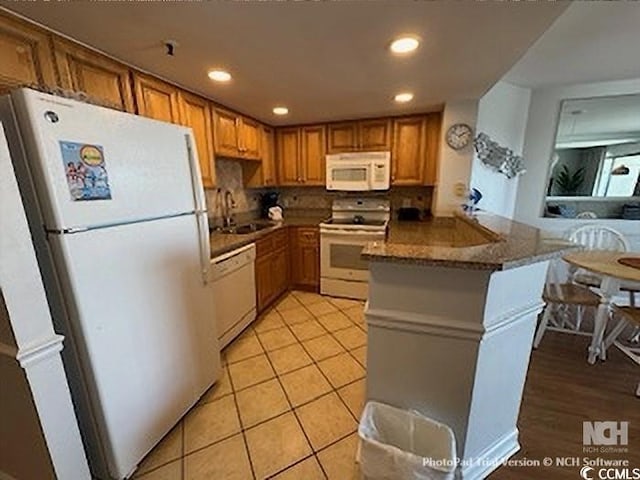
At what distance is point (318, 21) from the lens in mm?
1374

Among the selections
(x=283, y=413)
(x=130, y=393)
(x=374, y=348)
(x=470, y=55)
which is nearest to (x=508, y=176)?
(x=470, y=55)

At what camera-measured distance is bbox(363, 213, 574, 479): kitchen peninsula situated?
117 cm

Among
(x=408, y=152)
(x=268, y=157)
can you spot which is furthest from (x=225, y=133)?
(x=408, y=152)

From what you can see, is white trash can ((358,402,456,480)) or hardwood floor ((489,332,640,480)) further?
hardwood floor ((489,332,640,480))

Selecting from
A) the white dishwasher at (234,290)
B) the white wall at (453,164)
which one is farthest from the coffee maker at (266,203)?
the white wall at (453,164)

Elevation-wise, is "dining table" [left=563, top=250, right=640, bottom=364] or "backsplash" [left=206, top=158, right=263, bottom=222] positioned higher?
"backsplash" [left=206, top=158, right=263, bottom=222]

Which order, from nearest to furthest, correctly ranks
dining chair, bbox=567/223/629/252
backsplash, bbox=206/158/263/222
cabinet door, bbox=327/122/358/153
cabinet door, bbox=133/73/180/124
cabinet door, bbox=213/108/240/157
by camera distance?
cabinet door, bbox=133/73/180/124, cabinet door, bbox=213/108/240/157, dining chair, bbox=567/223/629/252, backsplash, bbox=206/158/263/222, cabinet door, bbox=327/122/358/153

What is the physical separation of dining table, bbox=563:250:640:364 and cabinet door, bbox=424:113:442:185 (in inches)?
60.1

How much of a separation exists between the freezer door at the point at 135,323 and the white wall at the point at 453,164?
8.28 ft

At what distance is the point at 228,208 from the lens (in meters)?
3.49

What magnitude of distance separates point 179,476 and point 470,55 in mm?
2844

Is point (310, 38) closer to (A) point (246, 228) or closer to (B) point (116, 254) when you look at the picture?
(B) point (116, 254)

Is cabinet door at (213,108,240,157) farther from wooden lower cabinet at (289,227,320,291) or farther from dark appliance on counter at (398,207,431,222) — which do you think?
dark appliance on counter at (398,207,431,222)

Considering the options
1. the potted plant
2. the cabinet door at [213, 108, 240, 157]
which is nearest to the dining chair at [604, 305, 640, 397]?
the potted plant
